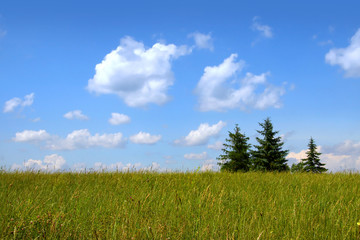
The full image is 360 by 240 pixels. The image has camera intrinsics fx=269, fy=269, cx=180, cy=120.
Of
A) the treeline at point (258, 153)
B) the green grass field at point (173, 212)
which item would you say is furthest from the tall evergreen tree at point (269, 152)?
the green grass field at point (173, 212)

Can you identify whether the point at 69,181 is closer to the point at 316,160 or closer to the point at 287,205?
the point at 287,205

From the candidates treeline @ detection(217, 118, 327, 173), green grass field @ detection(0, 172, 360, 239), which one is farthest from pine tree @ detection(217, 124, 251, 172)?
green grass field @ detection(0, 172, 360, 239)

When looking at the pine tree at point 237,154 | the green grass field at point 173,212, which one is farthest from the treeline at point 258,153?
the green grass field at point 173,212

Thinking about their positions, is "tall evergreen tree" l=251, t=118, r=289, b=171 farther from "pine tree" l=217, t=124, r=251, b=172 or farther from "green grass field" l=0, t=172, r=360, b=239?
"green grass field" l=0, t=172, r=360, b=239

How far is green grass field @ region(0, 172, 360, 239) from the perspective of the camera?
3.45 meters

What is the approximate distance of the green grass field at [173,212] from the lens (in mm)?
3447

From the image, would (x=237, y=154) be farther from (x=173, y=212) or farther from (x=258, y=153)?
(x=173, y=212)

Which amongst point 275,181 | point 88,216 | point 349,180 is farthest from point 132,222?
point 349,180

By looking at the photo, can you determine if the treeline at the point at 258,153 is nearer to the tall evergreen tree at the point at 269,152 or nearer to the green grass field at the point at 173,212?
the tall evergreen tree at the point at 269,152

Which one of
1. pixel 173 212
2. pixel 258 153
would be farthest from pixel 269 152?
pixel 173 212

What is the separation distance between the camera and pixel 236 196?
240 inches

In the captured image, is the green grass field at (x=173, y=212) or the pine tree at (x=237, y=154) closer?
the green grass field at (x=173, y=212)

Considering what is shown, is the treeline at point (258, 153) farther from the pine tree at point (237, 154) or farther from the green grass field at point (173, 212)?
the green grass field at point (173, 212)

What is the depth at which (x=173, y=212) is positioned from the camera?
462cm
